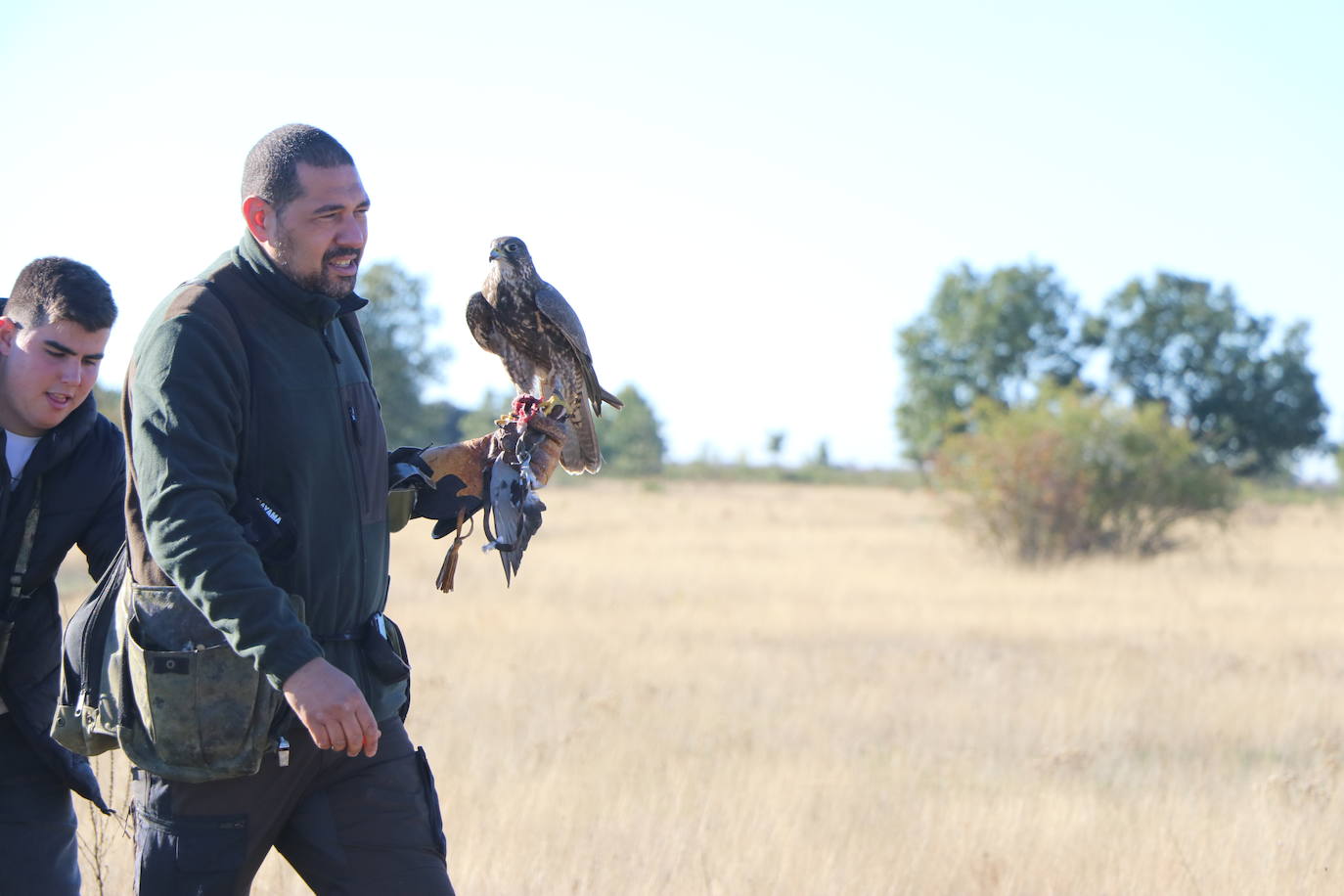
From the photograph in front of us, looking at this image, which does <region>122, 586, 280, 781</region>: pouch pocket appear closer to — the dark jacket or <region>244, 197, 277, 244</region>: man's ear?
the dark jacket

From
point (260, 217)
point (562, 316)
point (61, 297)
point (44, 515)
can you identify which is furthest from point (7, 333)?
point (562, 316)

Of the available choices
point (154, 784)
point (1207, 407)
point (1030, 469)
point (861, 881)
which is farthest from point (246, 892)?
point (1207, 407)

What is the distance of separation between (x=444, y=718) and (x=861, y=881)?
11.5 ft

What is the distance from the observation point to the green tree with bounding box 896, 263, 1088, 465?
64.8 m

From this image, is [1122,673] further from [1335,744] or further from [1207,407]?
[1207,407]

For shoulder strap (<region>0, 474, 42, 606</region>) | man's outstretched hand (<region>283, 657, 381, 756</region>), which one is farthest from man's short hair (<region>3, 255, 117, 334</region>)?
man's outstretched hand (<region>283, 657, 381, 756</region>)

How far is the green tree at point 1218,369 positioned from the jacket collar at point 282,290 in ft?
221

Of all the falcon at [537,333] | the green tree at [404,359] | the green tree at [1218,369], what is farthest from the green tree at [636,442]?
the falcon at [537,333]

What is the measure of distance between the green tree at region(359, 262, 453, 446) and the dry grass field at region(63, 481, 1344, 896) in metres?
30.5

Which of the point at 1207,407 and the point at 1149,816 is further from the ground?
the point at 1207,407

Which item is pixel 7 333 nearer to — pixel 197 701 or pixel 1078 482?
pixel 197 701

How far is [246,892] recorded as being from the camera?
292cm

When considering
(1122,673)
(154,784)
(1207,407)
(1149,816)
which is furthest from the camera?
(1207,407)

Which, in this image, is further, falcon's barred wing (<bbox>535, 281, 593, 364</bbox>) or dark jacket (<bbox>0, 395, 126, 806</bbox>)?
falcon's barred wing (<bbox>535, 281, 593, 364</bbox>)
